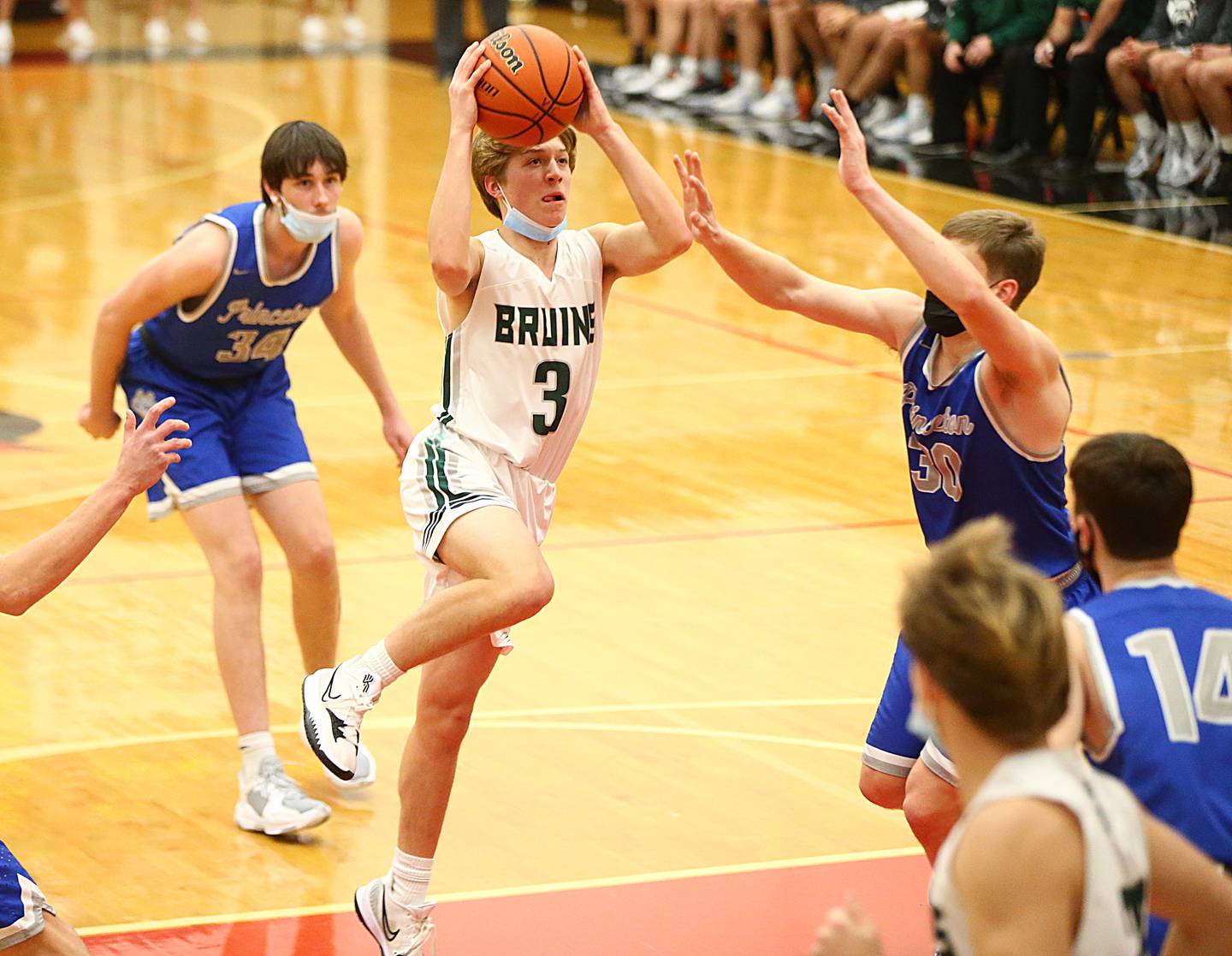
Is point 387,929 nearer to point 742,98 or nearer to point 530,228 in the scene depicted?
point 530,228

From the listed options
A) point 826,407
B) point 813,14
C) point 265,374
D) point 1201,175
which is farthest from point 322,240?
point 813,14

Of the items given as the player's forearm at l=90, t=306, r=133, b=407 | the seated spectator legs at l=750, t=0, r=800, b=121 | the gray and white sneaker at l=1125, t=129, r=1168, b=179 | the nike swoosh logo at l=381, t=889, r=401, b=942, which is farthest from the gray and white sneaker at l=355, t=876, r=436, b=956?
the seated spectator legs at l=750, t=0, r=800, b=121

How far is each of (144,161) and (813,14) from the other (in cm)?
601

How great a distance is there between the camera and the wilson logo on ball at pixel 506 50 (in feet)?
13.8

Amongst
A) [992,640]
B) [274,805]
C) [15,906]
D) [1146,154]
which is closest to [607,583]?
[274,805]

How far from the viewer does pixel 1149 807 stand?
278cm

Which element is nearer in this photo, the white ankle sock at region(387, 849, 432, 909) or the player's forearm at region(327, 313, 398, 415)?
the white ankle sock at region(387, 849, 432, 909)

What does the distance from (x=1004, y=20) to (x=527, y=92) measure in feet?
36.2

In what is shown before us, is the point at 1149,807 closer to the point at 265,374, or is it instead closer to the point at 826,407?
the point at 265,374

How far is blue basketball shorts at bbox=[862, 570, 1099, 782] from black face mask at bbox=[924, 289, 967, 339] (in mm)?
585

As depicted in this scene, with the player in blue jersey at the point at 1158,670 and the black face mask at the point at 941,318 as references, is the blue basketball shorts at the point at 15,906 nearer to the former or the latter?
the player in blue jersey at the point at 1158,670

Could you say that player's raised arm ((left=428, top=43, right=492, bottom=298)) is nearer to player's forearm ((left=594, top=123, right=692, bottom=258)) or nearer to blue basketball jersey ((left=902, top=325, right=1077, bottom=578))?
player's forearm ((left=594, top=123, right=692, bottom=258))

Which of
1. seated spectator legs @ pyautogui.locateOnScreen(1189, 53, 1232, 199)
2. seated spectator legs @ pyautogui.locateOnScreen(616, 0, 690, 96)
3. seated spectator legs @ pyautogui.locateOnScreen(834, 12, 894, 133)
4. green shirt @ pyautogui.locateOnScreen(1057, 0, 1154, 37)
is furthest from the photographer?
seated spectator legs @ pyautogui.locateOnScreen(616, 0, 690, 96)

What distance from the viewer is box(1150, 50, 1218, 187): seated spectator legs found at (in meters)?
13.1
